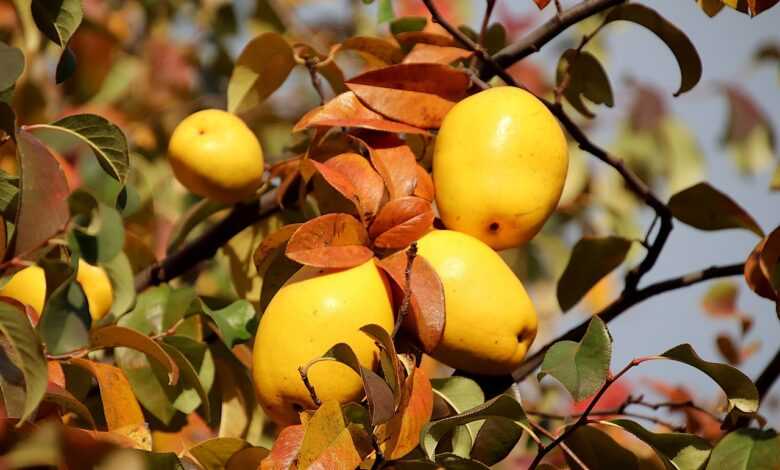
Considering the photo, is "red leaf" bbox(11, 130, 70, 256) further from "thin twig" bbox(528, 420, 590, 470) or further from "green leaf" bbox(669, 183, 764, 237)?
"green leaf" bbox(669, 183, 764, 237)

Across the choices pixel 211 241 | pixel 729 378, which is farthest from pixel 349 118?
pixel 729 378

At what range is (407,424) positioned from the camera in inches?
29.5

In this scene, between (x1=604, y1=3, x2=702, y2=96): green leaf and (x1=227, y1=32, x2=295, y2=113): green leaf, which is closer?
(x1=604, y1=3, x2=702, y2=96): green leaf

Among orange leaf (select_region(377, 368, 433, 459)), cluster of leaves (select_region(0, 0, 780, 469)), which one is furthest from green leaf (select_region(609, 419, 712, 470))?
orange leaf (select_region(377, 368, 433, 459))

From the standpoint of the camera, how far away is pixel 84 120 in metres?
0.86

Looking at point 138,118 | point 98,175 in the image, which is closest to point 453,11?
point 138,118

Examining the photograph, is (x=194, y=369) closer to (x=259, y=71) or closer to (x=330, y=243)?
(x=330, y=243)

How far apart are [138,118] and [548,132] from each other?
150 cm

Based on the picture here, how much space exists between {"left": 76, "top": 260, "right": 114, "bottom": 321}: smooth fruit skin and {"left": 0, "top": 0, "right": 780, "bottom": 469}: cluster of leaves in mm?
12

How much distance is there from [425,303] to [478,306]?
0.16 feet

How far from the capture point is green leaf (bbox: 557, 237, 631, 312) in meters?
1.11

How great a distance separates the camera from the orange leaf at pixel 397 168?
86cm

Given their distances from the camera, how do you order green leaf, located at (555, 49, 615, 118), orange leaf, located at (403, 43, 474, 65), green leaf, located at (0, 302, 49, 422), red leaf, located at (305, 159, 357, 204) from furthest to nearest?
green leaf, located at (555, 49, 615, 118) < orange leaf, located at (403, 43, 474, 65) < red leaf, located at (305, 159, 357, 204) < green leaf, located at (0, 302, 49, 422)

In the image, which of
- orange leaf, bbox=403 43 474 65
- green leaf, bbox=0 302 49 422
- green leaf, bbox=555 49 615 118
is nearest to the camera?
green leaf, bbox=0 302 49 422
